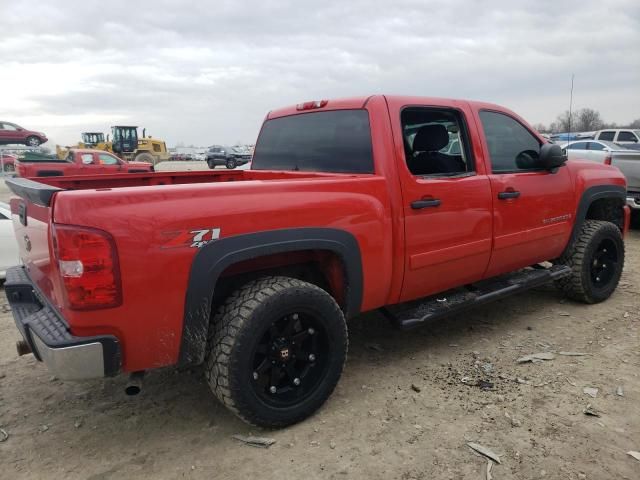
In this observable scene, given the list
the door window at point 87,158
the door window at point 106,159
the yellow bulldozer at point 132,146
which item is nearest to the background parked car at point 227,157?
the yellow bulldozer at point 132,146

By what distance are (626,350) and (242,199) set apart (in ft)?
10.4

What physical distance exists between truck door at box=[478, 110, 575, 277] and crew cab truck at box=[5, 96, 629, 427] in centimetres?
2

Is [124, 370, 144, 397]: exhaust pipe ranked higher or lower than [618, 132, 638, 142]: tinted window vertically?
lower

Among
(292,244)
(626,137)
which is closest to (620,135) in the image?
(626,137)

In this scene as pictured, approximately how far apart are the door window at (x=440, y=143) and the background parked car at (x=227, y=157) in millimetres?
32512

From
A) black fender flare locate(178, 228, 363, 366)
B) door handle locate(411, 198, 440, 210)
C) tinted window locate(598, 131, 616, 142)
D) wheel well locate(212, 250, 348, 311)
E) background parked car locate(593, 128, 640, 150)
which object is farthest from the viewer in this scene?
tinted window locate(598, 131, 616, 142)

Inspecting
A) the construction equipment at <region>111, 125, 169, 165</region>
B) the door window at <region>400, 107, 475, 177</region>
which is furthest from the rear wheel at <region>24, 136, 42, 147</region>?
the door window at <region>400, 107, 475, 177</region>

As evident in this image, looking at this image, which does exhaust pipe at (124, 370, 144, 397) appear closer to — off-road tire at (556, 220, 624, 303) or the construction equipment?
off-road tire at (556, 220, 624, 303)

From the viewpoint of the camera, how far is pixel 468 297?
380 centimetres

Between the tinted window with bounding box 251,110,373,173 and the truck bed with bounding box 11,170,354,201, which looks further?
the truck bed with bounding box 11,170,354,201

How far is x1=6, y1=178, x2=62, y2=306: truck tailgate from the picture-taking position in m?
2.30

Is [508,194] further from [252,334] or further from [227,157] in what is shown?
[227,157]

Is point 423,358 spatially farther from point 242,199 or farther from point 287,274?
point 242,199

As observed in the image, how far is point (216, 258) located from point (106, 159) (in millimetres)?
18168
